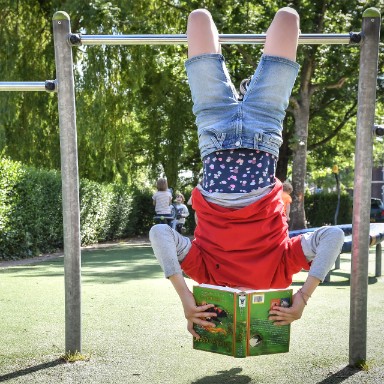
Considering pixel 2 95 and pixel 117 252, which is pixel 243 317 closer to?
pixel 117 252

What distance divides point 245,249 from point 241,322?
340mm

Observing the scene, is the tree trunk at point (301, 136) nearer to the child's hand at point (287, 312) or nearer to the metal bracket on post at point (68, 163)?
the metal bracket on post at point (68, 163)

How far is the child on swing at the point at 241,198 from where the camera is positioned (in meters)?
2.89

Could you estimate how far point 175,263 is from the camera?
2.86 metres

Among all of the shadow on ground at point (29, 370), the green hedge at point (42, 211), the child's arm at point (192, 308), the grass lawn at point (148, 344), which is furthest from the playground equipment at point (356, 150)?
the green hedge at point (42, 211)

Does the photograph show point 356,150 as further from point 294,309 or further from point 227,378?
point 227,378

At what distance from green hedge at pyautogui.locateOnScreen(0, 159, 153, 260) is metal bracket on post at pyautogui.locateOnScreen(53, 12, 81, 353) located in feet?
28.1

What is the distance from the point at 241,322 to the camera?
2.75 m

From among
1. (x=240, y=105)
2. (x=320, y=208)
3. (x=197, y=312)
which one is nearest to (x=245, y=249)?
(x=197, y=312)

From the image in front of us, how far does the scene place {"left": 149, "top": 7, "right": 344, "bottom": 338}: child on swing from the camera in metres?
2.89

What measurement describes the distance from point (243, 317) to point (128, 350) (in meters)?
A: 1.69

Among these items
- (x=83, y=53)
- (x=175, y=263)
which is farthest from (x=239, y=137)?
(x=83, y=53)

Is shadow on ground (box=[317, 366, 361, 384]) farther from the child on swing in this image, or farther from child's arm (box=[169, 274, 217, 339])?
child's arm (box=[169, 274, 217, 339])

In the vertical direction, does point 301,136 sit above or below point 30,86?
below
